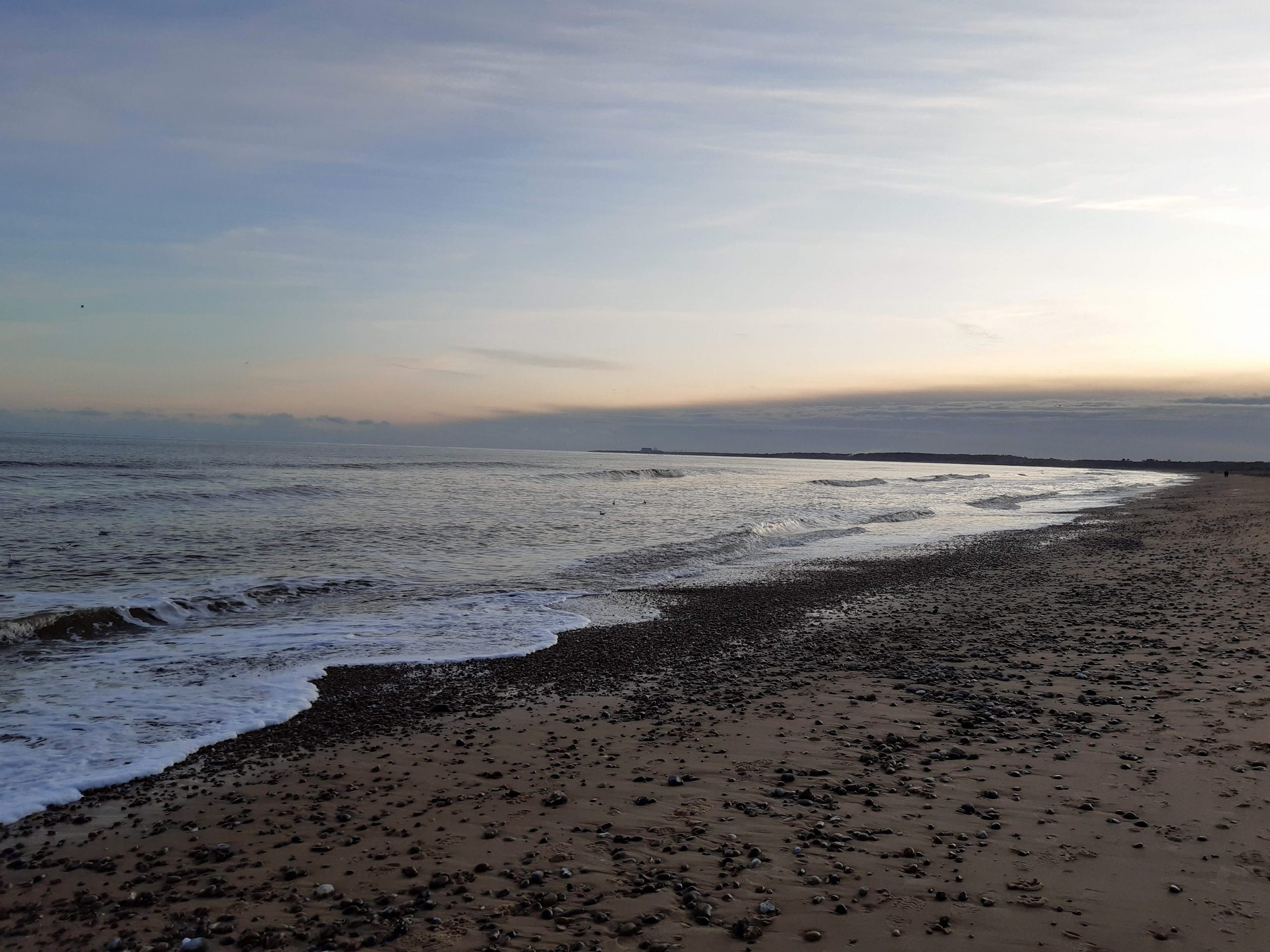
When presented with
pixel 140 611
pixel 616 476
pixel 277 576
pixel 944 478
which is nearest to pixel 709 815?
pixel 140 611

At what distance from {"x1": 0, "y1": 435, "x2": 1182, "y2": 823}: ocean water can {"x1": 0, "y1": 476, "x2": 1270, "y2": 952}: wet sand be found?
4.33 feet

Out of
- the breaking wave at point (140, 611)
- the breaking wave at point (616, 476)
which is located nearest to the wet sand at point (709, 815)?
the breaking wave at point (140, 611)

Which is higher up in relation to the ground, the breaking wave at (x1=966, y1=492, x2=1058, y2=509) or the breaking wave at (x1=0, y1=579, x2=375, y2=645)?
the breaking wave at (x1=0, y1=579, x2=375, y2=645)

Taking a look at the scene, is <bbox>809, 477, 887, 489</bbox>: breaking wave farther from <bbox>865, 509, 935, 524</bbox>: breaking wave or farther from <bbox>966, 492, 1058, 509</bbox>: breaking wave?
<bbox>865, 509, 935, 524</bbox>: breaking wave

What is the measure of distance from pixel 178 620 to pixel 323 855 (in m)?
11.3

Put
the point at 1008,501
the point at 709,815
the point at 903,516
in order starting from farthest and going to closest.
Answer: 1. the point at 1008,501
2. the point at 903,516
3. the point at 709,815

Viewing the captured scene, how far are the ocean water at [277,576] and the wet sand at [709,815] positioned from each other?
1319 mm

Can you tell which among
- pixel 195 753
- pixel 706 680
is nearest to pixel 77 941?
pixel 195 753

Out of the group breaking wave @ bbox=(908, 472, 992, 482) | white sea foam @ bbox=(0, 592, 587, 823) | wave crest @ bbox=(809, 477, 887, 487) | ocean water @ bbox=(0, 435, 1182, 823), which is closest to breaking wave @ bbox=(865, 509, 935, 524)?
ocean water @ bbox=(0, 435, 1182, 823)

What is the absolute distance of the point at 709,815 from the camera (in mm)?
6242

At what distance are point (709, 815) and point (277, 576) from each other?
16189mm

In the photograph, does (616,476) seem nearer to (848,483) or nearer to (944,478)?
(848,483)

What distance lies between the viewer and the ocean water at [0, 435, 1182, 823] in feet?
30.5

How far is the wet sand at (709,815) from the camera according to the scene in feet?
15.5
